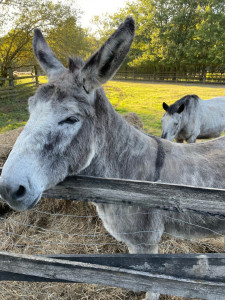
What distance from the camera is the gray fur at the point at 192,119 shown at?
6578mm

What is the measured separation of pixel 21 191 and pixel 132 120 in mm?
5940

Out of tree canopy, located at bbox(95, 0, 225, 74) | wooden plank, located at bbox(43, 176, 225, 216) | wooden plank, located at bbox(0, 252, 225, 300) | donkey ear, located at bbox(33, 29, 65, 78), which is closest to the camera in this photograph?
wooden plank, located at bbox(0, 252, 225, 300)

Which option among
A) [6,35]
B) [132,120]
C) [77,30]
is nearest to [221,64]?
[77,30]

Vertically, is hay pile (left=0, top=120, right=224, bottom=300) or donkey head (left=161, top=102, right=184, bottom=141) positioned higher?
donkey head (left=161, top=102, right=184, bottom=141)

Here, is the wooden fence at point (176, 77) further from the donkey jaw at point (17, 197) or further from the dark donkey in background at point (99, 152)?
the donkey jaw at point (17, 197)

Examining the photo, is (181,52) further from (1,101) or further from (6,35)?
(1,101)

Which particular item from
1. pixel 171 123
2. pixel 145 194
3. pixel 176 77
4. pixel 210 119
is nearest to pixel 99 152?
pixel 145 194

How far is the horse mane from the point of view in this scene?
6672 millimetres

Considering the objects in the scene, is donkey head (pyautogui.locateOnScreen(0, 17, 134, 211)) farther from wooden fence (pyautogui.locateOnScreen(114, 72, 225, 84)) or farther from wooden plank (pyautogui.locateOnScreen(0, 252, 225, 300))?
wooden fence (pyautogui.locateOnScreen(114, 72, 225, 84))

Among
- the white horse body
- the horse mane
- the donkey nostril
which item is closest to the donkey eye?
the donkey nostril

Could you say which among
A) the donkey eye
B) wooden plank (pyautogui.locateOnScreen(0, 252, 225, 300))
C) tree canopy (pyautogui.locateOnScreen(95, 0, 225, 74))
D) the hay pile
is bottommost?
the hay pile

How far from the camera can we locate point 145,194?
1508 mm

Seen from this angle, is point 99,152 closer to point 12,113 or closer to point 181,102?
point 181,102

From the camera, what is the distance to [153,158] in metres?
2.23
